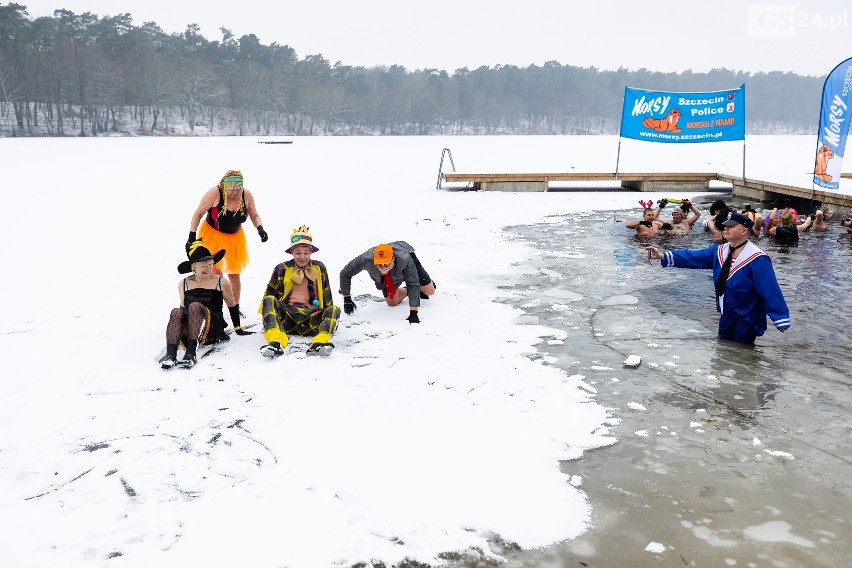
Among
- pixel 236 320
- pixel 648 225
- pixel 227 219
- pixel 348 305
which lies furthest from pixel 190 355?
pixel 648 225

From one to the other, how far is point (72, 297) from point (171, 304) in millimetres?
1170

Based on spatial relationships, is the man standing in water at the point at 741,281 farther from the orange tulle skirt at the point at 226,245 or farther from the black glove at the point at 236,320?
the orange tulle skirt at the point at 226,245

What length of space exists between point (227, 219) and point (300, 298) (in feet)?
3.85

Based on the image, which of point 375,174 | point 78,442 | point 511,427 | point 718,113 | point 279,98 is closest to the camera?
point 78,442

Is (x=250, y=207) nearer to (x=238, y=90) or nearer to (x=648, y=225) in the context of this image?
(x=648, y=225)

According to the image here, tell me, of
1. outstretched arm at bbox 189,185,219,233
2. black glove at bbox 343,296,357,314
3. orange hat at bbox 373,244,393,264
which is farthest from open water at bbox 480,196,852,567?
outstretched arm at bbox 189,185,219,233

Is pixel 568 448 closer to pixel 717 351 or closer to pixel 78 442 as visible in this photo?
pixel 717 351

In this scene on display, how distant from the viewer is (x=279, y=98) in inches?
4144

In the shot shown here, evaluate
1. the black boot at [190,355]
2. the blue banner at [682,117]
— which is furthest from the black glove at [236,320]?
the blue banner at [682,117]

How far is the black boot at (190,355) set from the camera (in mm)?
5301

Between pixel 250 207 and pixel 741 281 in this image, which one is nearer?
pixel 741 281

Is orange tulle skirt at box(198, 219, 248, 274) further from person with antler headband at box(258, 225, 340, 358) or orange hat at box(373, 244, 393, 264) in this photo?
orange hat at box(373, 244, 393, 264)

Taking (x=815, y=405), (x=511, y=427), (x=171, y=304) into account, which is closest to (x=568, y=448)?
(x=511, y=427)

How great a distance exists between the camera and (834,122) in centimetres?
1287
